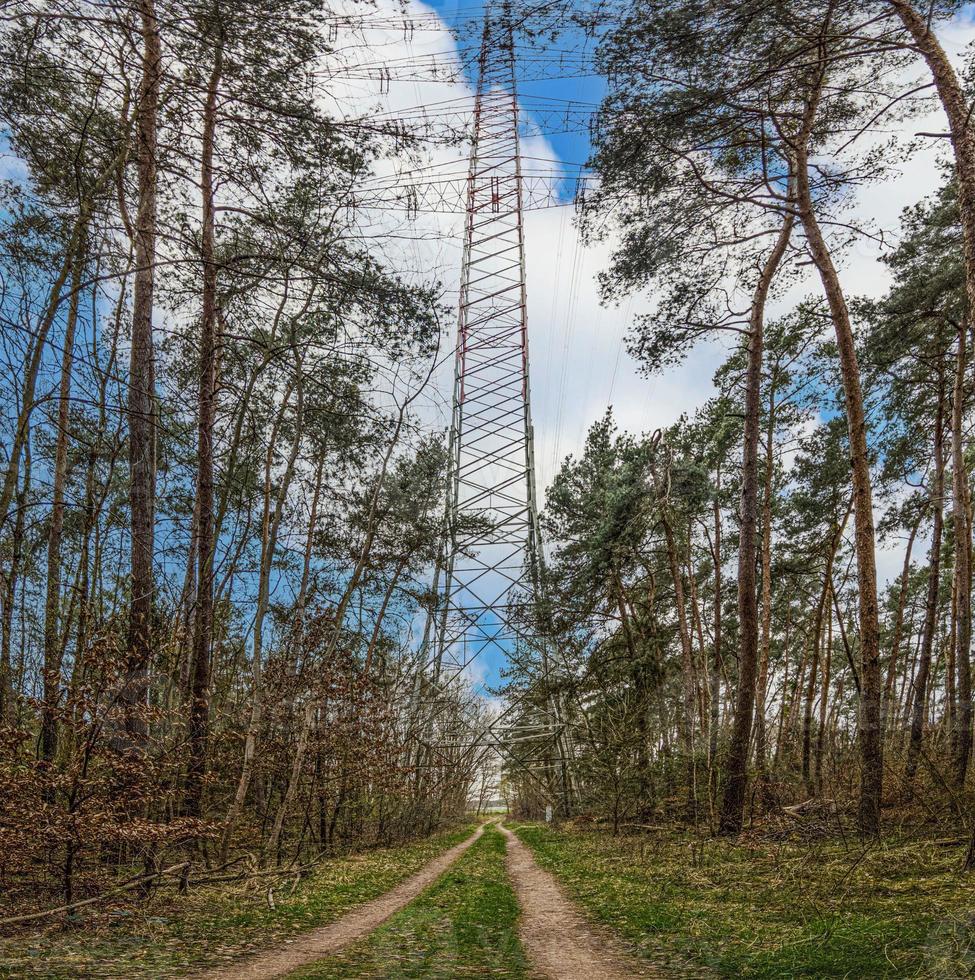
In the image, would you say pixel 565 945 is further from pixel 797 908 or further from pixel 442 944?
pixel 797 908

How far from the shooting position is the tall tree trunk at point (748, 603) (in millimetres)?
10125

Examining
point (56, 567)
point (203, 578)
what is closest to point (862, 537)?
point (203, 578)

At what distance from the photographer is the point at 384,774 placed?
39.3 feet

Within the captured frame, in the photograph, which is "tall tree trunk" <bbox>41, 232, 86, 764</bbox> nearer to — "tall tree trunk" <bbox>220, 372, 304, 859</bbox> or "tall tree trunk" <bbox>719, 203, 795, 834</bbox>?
"tall tree trunk" <bbox>220, 372, 304, 859</bbox>

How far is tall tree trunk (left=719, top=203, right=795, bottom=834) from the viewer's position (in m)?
10.1

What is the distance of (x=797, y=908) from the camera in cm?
510

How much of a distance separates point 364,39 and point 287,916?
7632 mm

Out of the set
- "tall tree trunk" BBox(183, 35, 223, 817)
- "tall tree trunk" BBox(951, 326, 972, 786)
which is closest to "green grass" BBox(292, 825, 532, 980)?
"tall tree trunk" BBox(183, 35, 223, 817)

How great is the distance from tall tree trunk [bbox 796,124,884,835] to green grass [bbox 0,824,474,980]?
6.31 m

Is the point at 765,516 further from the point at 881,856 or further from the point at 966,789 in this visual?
the point at 881,856

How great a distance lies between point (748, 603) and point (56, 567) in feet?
34.7

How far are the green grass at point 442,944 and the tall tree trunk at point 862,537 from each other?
4.57 meters

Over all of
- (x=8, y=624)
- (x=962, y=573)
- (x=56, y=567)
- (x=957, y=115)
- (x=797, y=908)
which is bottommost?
(x=797, y=908)

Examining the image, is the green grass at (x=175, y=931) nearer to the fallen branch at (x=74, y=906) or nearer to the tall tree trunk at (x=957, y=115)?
the fallen branch at (x=74, y=906)
